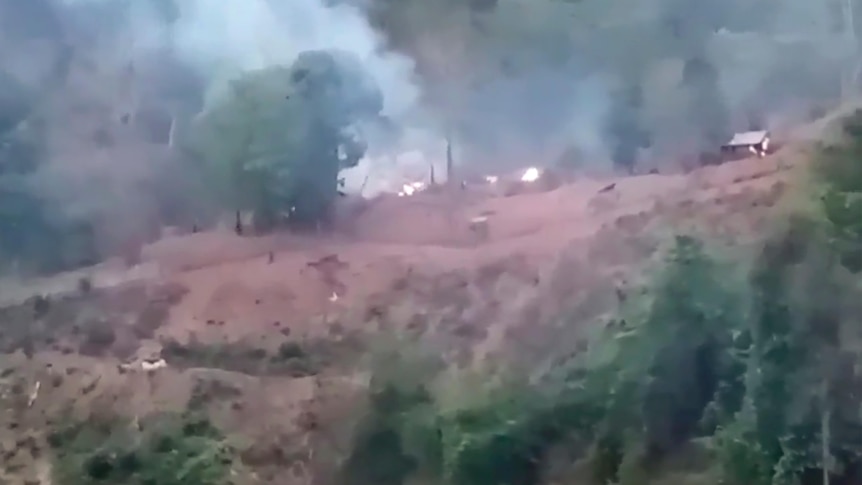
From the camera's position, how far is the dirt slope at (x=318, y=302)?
3428mm

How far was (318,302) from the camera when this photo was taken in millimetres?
3506

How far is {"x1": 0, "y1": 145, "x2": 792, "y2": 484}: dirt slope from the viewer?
3.43 m

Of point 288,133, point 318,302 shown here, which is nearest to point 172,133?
point 288,133

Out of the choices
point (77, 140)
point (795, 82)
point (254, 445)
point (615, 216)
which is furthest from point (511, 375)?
point (77, 140)

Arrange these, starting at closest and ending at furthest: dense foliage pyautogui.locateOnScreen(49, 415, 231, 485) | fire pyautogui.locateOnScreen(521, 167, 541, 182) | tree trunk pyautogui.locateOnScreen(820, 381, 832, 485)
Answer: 1. tree trunk pyautogui.locateOnScreen(820, 381, 832, 485)
2. dense foliage pyautogui.locateOnScreen(49, 415, 231, 485)
3. fire pyautogui.locateOnScreen(521, 167, 541, 182)

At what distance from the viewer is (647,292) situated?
3422mm

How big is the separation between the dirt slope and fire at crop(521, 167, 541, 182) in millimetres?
52

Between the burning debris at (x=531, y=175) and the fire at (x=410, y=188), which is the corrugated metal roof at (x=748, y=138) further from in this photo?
the fire at (x=410, y=188)

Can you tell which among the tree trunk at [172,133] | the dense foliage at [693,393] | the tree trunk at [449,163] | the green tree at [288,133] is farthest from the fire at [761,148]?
the tree trunk at [172,133]

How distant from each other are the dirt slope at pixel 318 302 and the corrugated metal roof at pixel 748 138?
0.21ft

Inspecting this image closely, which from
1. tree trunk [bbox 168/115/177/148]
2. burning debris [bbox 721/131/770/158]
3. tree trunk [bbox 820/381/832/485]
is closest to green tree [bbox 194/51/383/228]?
tree trunk [bbox 168/115/177/148]

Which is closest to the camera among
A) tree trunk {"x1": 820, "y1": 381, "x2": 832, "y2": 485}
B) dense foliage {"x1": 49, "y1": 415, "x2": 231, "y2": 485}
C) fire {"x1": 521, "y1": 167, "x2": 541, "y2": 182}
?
tree trunk {"x1": 820, "y1": 381, "x2": 832, "y2": 485}

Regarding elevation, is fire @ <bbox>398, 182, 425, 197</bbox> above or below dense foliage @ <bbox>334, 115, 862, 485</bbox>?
above

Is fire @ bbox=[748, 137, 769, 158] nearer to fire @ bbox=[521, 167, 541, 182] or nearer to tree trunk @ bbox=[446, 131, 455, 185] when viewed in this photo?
fire @ bbox=[521, 167, 541, 182]
